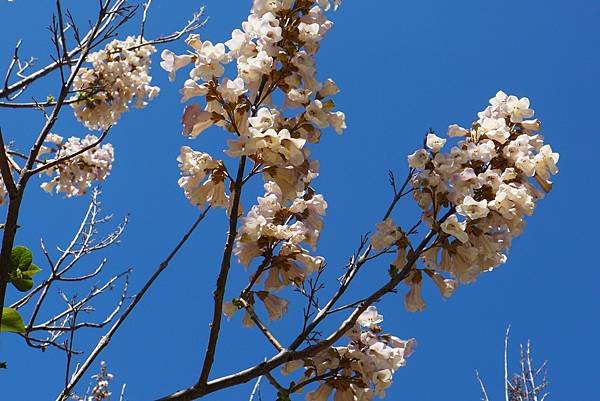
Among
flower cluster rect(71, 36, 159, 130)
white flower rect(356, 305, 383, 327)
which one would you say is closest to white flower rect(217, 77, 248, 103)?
white flower rect(356, 305, 383, 327)

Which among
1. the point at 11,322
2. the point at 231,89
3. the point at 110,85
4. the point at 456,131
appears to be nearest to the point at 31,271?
the point at 11,322

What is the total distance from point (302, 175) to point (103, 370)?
4.69 metres

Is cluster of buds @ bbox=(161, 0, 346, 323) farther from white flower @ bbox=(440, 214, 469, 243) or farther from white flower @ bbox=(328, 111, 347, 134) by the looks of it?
white flower @ bbox=(440, 214, 469, 243)

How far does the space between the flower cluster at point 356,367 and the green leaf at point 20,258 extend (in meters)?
1.04

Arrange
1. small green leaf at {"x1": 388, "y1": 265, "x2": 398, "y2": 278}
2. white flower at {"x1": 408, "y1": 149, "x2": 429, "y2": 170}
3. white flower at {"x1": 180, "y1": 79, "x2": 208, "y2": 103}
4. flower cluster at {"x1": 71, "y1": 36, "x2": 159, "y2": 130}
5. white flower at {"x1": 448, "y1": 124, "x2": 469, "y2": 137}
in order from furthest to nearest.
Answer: flower cluster at {"x1": 71, "y1": 36, "x2": 159, "y2": 130} < white flower at {"x1": 448, "y1": 124, "x2": 469, "y2": 137} < white flower at {"x1": 408, "y1": 149, "x2": 429, "y2": 170} < small green leaf at {"x1": 388, "y1": 265, "x2": 398, "y2": 278} < white flower at {"x1": 180, "y1": 79, "x2": 208, "y2": 103}

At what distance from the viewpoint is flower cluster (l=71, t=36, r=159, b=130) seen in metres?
5.52

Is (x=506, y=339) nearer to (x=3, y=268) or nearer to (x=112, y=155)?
(x=112, y=155)

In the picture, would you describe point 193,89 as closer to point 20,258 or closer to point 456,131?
point 20,258

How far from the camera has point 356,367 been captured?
210 cm

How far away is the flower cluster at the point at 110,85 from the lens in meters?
5.52

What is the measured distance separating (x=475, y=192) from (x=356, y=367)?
2.44ft

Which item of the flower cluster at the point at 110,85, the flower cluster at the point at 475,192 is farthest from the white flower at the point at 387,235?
the flower cluster at the point at 110,85

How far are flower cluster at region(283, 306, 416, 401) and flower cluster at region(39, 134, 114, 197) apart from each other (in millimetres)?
4040

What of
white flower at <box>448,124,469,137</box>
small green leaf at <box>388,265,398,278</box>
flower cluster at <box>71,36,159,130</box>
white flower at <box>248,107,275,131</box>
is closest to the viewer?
white flower at <box>248,107,275,131</box>
